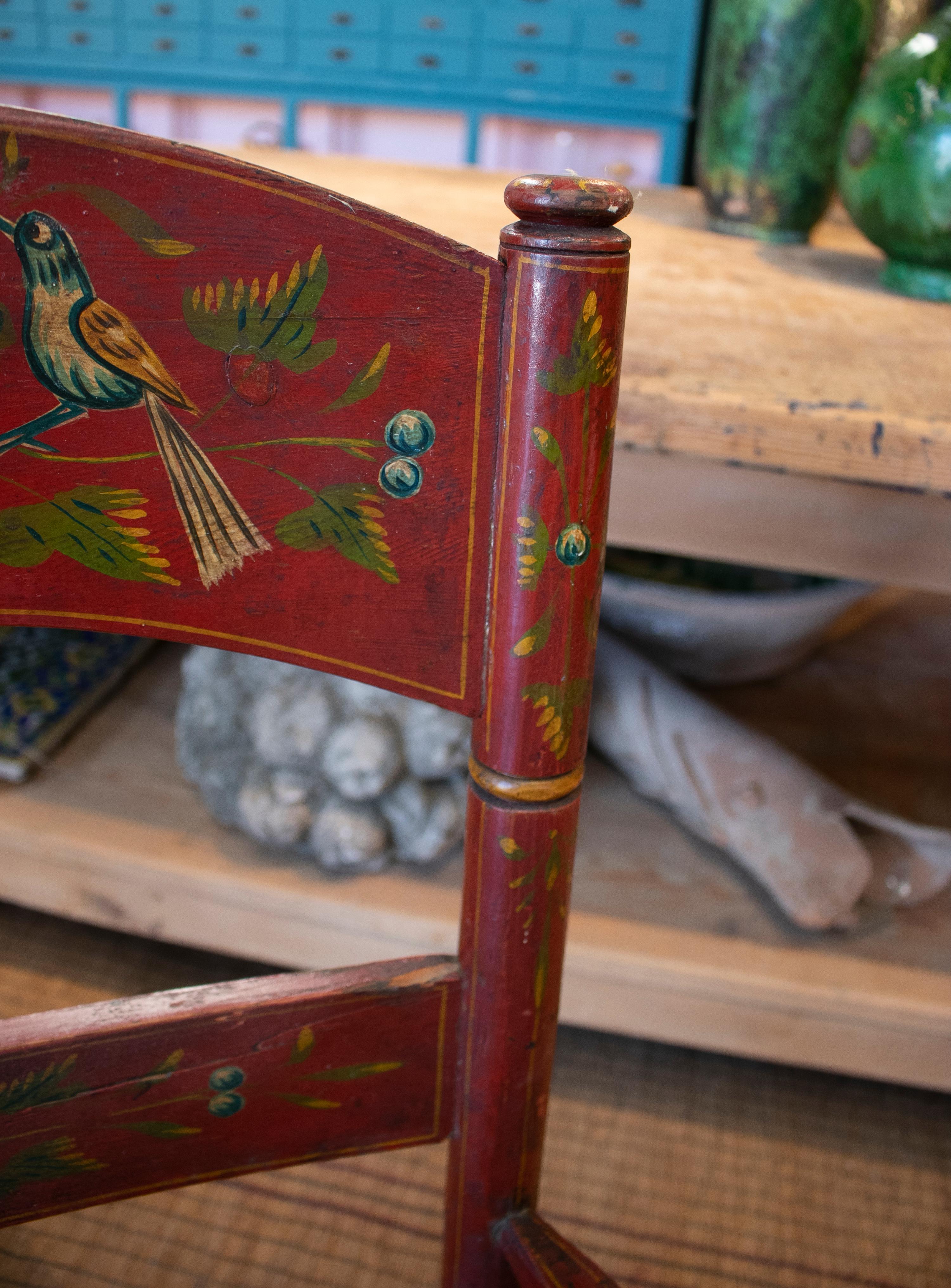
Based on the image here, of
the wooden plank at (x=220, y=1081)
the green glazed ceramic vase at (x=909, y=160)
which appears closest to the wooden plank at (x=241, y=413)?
the wooden plank at (x=220, y=1081)

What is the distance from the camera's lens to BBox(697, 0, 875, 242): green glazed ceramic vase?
78cm

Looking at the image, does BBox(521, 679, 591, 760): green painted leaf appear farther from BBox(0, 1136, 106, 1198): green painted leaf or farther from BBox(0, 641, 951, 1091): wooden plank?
BBox(0, 641, 951, 1091): wooden plank

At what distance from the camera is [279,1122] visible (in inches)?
13.6

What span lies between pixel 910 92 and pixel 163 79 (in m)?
2.63

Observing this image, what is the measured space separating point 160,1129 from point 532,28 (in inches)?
109

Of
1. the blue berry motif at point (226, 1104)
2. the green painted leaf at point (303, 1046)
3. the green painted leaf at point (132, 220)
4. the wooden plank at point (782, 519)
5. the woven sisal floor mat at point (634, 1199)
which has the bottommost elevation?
the woven sisal floor mat at point (634, 1199)

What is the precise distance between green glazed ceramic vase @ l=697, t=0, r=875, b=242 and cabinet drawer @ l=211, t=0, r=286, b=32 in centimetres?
220

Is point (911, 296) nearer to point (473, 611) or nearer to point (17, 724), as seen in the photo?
point (473, 611)

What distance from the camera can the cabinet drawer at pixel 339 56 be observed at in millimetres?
2654

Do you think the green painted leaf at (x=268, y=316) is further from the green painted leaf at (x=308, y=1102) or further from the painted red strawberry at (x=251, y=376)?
the green painted leaf at (x=308, y=1102)

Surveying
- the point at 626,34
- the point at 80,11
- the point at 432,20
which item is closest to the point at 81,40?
the point at 80,11

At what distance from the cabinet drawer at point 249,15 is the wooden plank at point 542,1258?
2.95m

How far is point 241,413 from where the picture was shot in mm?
251

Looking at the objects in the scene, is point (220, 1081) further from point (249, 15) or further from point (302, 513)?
point (249, 15)
